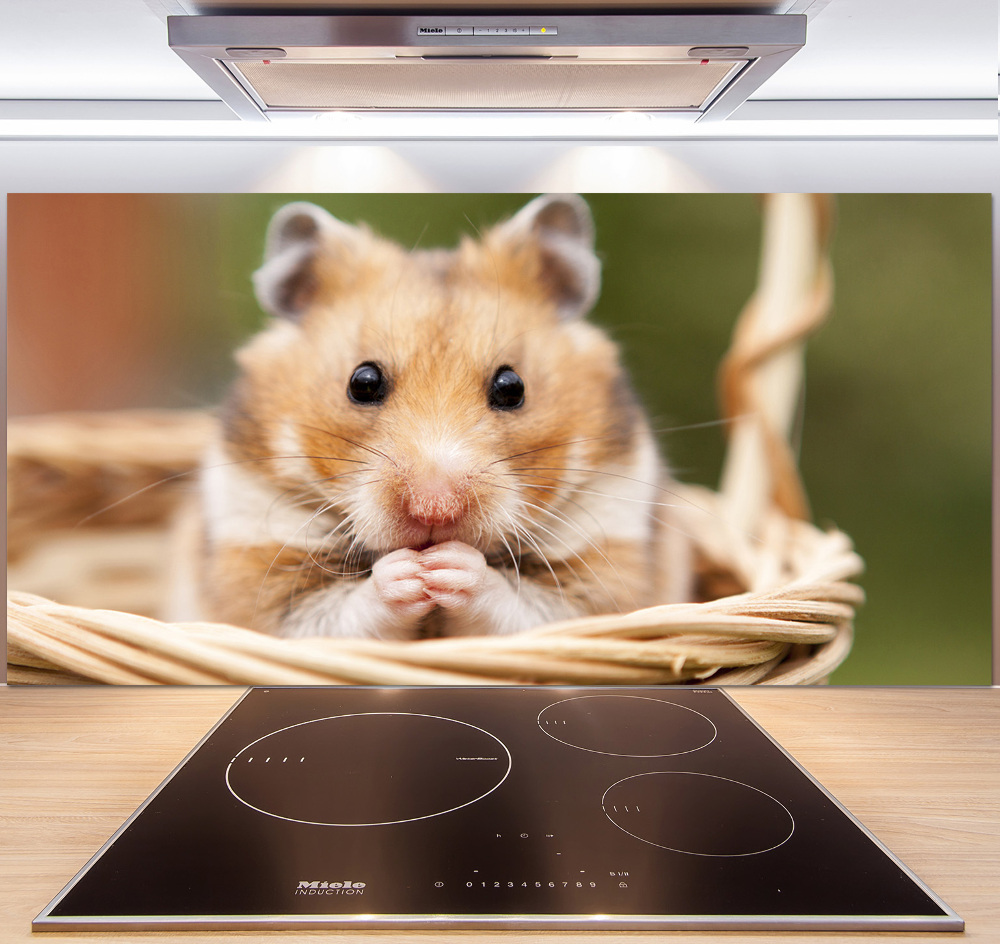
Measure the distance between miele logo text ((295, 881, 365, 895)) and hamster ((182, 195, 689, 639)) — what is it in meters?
0.60

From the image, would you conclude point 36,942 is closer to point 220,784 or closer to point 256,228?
point 220,784

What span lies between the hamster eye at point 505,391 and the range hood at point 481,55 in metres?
0.47

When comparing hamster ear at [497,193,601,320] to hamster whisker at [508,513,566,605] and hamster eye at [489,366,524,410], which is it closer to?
hamster eye at [489,366,524,410]

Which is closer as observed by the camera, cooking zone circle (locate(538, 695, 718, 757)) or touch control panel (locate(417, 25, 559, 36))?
touch control panel (locate(417, 25, 559, 36))

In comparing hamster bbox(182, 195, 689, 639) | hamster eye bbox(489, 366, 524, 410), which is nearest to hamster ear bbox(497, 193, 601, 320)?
hamster bbox(182, 195, 689, 639)

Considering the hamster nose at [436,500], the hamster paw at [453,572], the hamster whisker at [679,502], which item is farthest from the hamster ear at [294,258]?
the hamster whisker at [679,502]

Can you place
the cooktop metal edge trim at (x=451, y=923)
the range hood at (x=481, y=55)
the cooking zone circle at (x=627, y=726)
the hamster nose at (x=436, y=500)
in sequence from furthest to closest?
the hamster nose at (x=436, y=500) → the cooking zone circle at (x=627, y=726) → the range hood at (x=481, y=55) → the cooktop metal edge trim at (x=451, y=923)

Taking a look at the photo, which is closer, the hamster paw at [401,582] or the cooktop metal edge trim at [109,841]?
the cooktop metal edge trim at [109,841]

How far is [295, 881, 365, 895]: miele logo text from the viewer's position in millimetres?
658

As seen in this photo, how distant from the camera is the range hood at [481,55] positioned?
0.73m

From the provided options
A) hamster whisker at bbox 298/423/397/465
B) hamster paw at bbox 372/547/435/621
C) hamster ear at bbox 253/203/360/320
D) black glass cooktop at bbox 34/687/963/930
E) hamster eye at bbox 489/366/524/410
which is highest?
hamster ear at bbox 253/203/360/320

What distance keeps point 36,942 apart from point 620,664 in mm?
867

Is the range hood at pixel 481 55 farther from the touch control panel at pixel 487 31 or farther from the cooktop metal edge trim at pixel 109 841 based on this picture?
the cooktop metal edge trim at pixel 109 841

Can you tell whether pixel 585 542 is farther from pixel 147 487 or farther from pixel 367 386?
pixel 147 487
